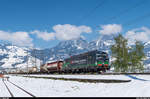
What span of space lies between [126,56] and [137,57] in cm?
417

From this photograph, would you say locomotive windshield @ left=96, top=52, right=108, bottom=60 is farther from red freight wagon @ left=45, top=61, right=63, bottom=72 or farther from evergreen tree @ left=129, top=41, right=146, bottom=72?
evergreen tree @ left=129, top=41, right=146, bottom=72

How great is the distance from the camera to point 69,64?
2151 inches

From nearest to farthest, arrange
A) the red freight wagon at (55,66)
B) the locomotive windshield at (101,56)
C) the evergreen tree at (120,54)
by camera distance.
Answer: the locomotive windshield at (101,56), the red freight wagon at (55,66), the evergreen tree at (120,54)

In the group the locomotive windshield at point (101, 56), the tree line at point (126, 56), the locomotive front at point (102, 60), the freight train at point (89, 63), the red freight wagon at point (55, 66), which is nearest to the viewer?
the locomotive front at point (102, 60)

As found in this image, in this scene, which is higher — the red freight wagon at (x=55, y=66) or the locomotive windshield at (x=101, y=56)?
the locomotive windshield at (x=101, y=56)

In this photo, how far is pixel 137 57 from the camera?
69.6 metres

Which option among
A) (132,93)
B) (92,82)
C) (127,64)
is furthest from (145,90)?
(127,64)

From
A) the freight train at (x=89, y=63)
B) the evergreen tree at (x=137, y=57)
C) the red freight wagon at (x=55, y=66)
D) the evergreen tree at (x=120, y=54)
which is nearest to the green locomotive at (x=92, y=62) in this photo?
the freight train at (x=89, y=63)

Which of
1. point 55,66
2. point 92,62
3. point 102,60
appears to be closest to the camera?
point 102,60

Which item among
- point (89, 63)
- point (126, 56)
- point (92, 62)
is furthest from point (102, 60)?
point (126, 56)

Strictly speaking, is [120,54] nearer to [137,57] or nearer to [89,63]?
[137,57]

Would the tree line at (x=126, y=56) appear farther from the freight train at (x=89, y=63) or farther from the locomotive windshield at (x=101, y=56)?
the locomotive windshield at (x=101, y=56)

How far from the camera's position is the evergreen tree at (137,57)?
6675 centimetres

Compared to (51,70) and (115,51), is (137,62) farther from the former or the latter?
(51,70)
